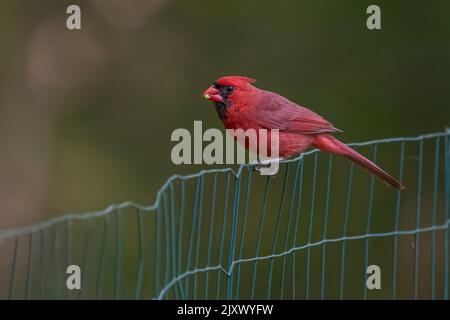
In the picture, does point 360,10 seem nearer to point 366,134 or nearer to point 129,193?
point 366,134

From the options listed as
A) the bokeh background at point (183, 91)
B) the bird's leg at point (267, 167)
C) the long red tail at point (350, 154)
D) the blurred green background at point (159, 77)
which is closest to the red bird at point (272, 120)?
the long red tail at point (350, 154)

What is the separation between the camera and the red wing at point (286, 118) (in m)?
6.02

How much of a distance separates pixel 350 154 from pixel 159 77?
4.83 meters

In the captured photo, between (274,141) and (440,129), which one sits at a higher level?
(440,129)

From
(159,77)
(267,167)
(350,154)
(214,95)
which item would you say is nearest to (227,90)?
(214,95)

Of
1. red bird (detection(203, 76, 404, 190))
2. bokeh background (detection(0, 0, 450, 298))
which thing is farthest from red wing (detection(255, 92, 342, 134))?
bokeh background (detection(0, 0, 450, 298))

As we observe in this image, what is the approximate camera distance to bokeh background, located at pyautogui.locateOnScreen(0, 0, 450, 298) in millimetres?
9539

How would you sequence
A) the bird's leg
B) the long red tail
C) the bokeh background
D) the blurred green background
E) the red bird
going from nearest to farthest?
the bird's leg, the long red tail, the red bird, the bokeh background, the blurred green background

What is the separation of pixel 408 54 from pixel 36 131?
3.76 metres

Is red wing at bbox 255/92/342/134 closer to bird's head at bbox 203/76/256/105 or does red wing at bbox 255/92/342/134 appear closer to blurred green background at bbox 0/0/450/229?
bird's head at bbox 203/76/256/105

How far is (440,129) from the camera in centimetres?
1002

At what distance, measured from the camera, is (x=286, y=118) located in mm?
6121
